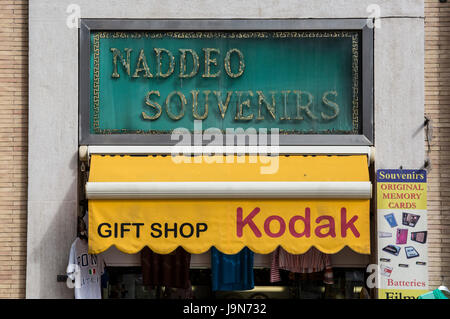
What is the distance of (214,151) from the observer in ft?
29.6

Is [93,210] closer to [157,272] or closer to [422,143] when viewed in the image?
[157,272]

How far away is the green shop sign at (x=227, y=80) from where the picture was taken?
9.27m

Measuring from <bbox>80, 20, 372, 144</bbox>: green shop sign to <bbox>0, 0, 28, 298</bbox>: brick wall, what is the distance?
1.15 meters

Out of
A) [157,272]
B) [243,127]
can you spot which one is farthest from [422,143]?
[157,272]

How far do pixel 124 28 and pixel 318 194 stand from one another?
13.0 feet

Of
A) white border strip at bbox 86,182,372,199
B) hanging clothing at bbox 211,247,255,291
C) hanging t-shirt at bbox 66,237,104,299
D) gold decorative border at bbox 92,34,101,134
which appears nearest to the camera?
white border strip at bbox 86,182,372,199

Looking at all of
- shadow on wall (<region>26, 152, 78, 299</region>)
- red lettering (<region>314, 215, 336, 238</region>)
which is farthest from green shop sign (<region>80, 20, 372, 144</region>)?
red lettering (<region>314, 215, 336, 238</region>)

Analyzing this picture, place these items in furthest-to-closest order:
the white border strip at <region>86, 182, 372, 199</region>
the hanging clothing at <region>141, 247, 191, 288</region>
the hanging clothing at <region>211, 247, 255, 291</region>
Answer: the hanging clothing at <region>141, 247, 191, 288</region>
the hanging clothing at <region>211, 247, 255, 291</region>
the white border strip at <region>86, 182, 372, 199</region>

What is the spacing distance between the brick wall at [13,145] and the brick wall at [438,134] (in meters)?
6.38

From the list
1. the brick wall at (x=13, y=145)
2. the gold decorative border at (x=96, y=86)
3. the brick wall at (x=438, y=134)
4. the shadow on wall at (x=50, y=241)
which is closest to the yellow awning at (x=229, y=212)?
the shadow on wall at (x=50, y=241)

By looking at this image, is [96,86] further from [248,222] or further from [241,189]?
[248,222]

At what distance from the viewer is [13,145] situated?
9.31 metres

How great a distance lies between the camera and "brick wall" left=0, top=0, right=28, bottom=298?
924 centimetres

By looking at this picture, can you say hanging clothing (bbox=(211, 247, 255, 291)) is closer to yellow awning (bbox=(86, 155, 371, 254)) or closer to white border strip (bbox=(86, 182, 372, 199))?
yellow awning (bbox=(86, 155, 371, 254))
